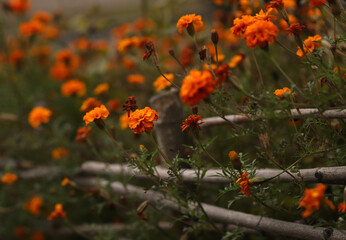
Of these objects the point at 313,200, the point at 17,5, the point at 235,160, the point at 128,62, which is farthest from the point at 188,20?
the point at 17,5

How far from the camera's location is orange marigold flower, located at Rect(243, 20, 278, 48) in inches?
33.4

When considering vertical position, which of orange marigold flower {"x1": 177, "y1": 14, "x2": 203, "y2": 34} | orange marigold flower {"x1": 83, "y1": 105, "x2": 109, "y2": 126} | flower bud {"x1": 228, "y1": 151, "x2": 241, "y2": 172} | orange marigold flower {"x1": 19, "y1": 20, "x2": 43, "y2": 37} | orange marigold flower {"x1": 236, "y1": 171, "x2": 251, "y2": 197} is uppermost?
orange marigold flower {"x1": 177, "y1": 14, "x2": 203, "y2": 34}

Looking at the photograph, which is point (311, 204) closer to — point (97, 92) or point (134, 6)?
point (97, 92)

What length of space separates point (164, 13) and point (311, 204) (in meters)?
2.30

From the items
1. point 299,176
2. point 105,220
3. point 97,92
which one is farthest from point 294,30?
point 105,220

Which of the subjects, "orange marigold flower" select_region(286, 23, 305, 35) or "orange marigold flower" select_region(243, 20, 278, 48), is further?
"orange marigold flower" select_region(286, 23, 305, 35)

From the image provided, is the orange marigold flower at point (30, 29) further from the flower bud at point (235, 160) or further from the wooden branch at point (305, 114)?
the flower bud at point (235, 160)

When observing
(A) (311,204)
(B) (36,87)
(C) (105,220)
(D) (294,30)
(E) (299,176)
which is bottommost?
(C) (105,220)

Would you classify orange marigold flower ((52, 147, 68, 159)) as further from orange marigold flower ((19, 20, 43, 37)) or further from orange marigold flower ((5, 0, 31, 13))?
orange marigold flower ((5, 0, 31, 13))

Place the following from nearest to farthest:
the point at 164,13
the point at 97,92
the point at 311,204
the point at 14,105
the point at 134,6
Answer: the point at 311,204 < the point at 97,92 < the point at 14,105 < the point at 164,13 < the point at 134,6

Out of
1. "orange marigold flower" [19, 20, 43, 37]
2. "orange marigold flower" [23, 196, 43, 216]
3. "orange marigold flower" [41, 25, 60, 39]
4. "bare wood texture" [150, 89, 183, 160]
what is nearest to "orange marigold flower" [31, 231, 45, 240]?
"orange marigold flower" [23, 196, 43, 216]

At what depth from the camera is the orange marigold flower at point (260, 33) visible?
A: 33.4 inches

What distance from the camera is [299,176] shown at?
3.48ft

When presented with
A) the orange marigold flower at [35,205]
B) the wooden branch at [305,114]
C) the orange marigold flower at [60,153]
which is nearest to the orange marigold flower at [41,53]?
the orange marigold flower at [60,153]
